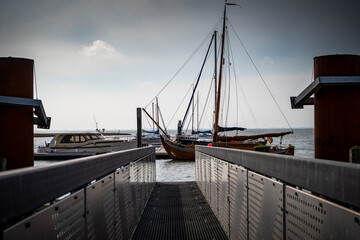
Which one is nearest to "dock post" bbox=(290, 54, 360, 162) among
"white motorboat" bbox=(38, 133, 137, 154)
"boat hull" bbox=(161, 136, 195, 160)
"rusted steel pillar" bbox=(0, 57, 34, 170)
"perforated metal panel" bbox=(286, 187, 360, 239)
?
"perforated metal panel" bbox=(286, 187, 360, 239)

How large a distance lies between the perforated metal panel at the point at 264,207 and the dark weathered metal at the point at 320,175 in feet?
0.38

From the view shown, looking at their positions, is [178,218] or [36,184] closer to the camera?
[36,184]

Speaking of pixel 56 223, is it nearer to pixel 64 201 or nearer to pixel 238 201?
pixel 64 201

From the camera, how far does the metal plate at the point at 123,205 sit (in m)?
3.28

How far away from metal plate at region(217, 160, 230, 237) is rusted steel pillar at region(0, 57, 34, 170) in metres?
2.55

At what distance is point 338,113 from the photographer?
300 cm

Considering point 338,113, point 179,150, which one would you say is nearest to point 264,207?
point 338,113

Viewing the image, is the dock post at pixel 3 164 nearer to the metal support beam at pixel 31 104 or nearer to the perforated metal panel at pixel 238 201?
the metal support beam at pixel 31 104

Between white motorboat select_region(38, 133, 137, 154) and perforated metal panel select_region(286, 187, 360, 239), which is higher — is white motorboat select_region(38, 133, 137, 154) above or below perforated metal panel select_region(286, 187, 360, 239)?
below

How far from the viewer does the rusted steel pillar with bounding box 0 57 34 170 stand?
3.22 m

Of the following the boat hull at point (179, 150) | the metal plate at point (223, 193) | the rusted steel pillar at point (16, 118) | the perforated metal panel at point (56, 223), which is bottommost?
the boat hull at point (179, 150)

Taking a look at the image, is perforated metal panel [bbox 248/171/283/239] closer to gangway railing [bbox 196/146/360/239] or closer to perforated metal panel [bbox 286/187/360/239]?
gangway railing [bbox 196/146/360/239]

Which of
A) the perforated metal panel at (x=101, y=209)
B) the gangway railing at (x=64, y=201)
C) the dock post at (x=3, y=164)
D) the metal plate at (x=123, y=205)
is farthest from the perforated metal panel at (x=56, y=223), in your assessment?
the metal plate at (x=123, y=205)

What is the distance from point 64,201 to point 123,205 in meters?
1.93
